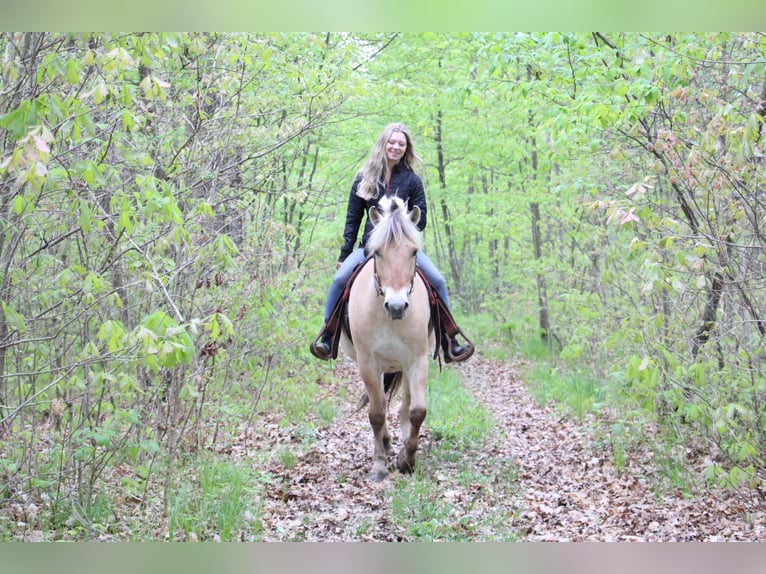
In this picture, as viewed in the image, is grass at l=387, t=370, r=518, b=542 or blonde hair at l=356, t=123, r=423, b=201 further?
blonde hair at l=356, t=123, r=423, b=201

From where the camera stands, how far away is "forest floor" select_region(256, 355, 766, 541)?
198 inches

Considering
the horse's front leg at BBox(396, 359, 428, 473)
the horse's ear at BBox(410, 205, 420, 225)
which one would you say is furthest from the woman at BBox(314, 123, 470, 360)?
the horse's front leg at BBox(396, 359, 428, 473)

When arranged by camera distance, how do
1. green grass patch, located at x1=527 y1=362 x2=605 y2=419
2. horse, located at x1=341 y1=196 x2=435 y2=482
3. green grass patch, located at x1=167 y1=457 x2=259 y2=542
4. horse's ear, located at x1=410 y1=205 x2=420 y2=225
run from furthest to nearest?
1. green grass patch, located at x1=527 y1=362 x2=605 y2=419
2. horse's ear, located at x1=410 y1=205 x2=420 y2=225
3. horse, located at x1=341 y1=196 x2=435 y2=482
4. green grass patch, located at x1=167 y1=457 x2=259 y2=542

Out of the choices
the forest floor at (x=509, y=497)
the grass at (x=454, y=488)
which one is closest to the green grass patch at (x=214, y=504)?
the forest floor at (x=509, y=497)

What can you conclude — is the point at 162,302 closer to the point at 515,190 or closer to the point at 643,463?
the point at 643,463

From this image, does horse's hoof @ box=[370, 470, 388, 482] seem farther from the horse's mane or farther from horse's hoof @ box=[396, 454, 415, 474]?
the horse's mane

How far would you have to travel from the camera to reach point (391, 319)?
249 inches

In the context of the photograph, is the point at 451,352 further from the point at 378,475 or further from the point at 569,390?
the point at 569,390

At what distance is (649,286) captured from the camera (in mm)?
4457

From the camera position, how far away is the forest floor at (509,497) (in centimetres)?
502

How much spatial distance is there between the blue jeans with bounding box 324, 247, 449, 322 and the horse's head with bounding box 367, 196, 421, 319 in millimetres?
1094

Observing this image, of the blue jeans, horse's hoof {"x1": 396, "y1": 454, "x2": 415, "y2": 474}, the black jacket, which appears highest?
the black jacket

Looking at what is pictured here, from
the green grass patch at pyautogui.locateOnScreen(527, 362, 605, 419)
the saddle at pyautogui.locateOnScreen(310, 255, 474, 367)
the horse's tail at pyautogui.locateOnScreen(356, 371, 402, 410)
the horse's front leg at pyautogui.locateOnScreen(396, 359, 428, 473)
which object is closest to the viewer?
the horse's front leg at pyautogui.locateOnScreen(396, 359, 428, 473)
